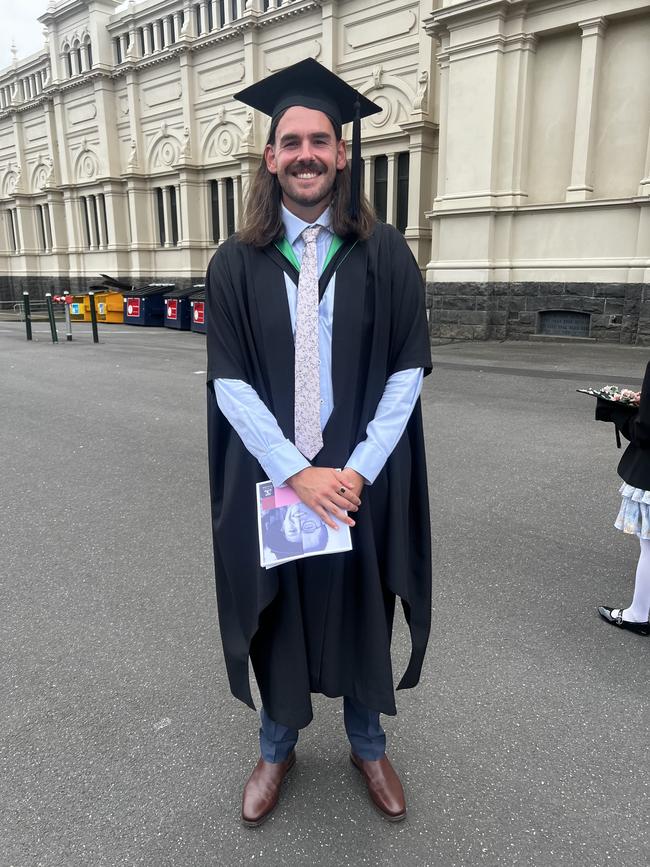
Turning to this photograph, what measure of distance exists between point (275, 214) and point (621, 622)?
2.61m

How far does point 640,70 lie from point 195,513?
552 inches

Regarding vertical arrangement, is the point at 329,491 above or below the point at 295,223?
below

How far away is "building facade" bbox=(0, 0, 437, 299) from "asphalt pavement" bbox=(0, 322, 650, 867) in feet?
54.5

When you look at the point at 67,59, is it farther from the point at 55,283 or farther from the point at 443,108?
the point at 443,108

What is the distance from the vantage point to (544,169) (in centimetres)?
1458

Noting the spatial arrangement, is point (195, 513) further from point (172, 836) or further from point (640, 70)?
point (640, 70)

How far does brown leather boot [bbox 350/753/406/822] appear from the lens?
209 centimetres

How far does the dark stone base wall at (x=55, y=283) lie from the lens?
27881mm

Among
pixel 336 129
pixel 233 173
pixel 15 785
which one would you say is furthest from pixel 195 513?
pixel 233 173

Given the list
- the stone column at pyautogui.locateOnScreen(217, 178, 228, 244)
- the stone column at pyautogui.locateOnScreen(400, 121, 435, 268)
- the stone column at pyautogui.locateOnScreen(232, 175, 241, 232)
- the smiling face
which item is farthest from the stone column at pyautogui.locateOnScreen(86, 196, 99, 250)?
the smiling face

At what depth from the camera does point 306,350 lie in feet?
6.24

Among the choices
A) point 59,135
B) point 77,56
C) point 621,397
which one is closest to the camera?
point 621,397

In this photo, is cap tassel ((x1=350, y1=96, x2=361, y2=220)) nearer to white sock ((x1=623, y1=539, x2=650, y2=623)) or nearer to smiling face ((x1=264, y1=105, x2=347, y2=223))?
smiling face ((x1=264, y1=105, x2=347, y2=223))

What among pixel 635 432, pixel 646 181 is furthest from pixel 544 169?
pixel 635 432
